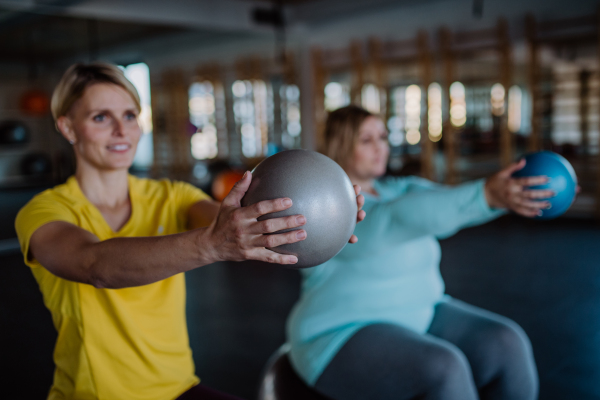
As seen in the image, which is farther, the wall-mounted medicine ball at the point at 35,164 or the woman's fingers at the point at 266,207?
the wall-mounted medicine ball at the point at 35,164

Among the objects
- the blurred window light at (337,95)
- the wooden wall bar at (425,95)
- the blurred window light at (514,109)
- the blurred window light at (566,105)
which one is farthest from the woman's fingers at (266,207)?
the blurred window light at (337,95)

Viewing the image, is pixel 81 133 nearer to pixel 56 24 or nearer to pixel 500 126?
pixel 56 24

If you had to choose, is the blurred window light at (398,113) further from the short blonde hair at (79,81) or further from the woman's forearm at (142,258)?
the woman's forearm at (142,258)

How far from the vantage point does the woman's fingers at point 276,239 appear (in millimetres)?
866

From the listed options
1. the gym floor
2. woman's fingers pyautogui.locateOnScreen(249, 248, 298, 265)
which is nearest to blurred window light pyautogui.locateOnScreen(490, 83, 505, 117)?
the gym floor

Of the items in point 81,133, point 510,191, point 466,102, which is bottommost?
point 510,191

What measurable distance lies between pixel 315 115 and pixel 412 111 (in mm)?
1818

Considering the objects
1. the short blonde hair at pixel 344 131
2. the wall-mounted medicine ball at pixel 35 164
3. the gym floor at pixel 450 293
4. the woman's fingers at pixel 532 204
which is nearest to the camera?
the woman's fingers at pixel 532 204

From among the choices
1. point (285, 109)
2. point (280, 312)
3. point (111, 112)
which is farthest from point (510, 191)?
point (285, 109)

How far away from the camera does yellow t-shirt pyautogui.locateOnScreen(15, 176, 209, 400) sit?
1187 millimetres

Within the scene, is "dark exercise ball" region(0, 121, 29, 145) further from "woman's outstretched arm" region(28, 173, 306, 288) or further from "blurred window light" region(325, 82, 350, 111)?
"woman's outstretched arm" region(28, 173, 306, 288)

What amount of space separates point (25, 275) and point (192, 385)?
4.24 meters

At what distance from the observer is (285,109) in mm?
9734

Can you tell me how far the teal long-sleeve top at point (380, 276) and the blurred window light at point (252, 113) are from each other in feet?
27.5
